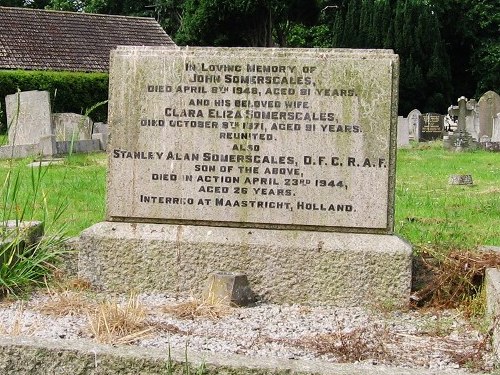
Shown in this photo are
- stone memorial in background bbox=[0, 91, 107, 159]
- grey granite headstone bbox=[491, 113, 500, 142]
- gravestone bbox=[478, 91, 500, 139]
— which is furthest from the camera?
gravestone bbox=[478, 91, 500, 139]

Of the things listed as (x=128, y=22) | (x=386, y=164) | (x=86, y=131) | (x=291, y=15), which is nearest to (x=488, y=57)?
(x=291, y=15)

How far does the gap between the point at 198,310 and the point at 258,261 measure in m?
0.56

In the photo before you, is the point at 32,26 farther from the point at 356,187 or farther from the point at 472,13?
the point at 356,187

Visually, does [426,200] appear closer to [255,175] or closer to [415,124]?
[255,175]

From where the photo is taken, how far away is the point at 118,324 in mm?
3695

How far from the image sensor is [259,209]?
4.68 m

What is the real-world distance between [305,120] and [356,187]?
1.60 ft

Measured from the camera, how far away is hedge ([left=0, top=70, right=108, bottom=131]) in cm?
2438

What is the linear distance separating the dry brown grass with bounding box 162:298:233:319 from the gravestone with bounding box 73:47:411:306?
1.19 ft

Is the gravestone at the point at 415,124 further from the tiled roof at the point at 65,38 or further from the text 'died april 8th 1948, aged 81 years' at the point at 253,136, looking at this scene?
the text 'died april 8th 1948, aged 81 years' at the point at 253,136

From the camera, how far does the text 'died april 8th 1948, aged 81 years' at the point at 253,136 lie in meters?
4.57

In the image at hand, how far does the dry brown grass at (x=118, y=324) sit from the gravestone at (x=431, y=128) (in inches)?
901

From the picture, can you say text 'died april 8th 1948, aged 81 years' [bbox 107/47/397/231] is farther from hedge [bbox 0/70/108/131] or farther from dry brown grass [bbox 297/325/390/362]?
hedge [bbox 0/70/108/131]

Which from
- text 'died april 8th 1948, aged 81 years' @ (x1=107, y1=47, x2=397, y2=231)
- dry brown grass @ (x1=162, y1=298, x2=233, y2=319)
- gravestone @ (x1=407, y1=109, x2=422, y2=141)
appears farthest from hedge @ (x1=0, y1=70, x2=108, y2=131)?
dry brown grass @ (x1=162, y1=298, x2=233, y2=319)
